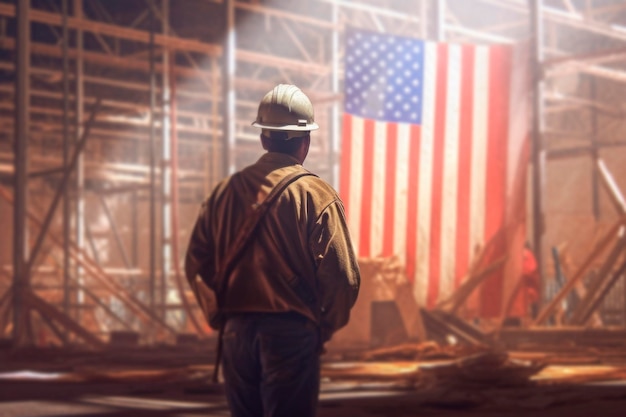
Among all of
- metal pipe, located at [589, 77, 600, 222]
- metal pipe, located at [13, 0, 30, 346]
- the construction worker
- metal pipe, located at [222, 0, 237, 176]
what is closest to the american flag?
metal pipe, located at [222, 0, 237, 176]

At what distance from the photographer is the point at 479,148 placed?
17203mm

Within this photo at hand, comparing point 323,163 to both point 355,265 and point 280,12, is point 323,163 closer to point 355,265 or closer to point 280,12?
point 280,12

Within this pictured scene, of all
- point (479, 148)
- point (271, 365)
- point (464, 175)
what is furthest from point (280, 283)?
point (479, 148)

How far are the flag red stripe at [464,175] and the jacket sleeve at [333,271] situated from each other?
42.7 ft

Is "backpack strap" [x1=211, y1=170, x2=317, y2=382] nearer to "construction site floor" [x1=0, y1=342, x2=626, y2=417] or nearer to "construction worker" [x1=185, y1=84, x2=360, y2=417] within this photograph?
"construction worker" [x1=185, y1=84, x2=360, y2=417]

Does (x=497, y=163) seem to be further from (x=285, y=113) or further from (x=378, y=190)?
(x=285, y=113)

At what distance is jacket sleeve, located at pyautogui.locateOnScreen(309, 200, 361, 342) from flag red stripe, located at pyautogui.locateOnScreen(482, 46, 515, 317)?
13066 millimetres

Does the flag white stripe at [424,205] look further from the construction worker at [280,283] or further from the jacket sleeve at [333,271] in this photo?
the jacket sleeve at [333,271]

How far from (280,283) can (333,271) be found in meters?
0.19

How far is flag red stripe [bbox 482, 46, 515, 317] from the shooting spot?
17.0 metres

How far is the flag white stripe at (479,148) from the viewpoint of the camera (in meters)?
17.1

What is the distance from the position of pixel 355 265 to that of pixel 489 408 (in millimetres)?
4783

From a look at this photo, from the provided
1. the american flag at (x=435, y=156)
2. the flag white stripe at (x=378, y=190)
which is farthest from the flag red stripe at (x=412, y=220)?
the flag white stripe at (x=378, y=190)

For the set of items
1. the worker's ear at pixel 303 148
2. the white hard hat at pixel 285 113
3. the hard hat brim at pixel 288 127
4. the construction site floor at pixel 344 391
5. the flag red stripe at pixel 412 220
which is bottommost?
the construction site floor at pixel 344 391
